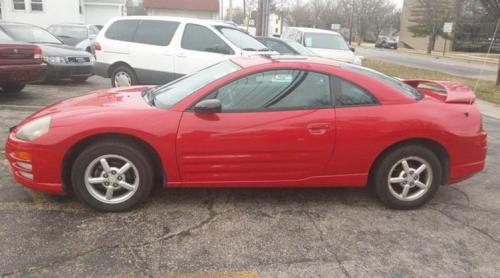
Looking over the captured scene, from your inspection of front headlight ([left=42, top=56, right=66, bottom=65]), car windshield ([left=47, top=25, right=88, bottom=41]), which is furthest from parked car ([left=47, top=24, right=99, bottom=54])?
front headlight ([left=42, top=56, right=66, bottom=65])

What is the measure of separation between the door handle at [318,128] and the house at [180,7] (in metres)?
44.2

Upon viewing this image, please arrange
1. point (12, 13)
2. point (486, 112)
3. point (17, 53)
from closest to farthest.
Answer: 1. point (17, 53)
2. point (486, 112)
3. point (12, 13)

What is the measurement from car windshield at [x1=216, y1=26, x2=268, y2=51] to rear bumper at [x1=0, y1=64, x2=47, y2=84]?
11.4 feet

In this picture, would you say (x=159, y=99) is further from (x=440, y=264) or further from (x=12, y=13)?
(x=12, y=13)

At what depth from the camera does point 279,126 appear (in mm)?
3893

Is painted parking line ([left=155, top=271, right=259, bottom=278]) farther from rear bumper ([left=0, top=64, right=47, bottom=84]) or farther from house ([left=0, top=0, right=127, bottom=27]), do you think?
house ([left=0, top=0, right=127, bottom=27])

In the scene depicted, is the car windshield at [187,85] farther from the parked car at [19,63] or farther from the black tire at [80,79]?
the black tire at [80,79]

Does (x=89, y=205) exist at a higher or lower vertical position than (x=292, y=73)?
lower

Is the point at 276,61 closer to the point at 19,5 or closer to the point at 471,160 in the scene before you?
the point at 471,160

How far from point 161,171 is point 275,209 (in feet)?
3.55

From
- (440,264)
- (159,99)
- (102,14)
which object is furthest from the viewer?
(102,14)

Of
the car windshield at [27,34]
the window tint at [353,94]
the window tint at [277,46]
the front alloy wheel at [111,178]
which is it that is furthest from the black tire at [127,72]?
the window tint at [353,94]

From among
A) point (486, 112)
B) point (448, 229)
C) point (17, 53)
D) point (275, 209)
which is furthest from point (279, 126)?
point (486, 112)

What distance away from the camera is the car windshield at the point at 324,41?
47.8 feet
